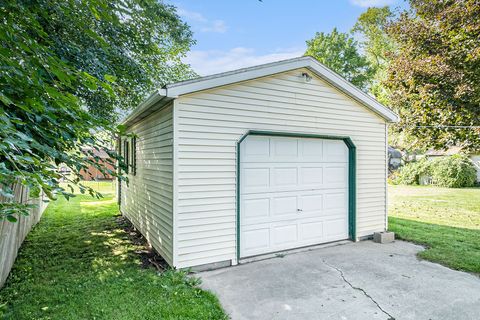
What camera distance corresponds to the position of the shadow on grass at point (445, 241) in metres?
4.90

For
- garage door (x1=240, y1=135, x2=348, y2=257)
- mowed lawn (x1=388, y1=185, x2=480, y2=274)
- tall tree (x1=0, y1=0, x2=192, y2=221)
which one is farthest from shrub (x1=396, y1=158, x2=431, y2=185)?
tall tree (x1=0, y1=0, x2=192, y2=221)

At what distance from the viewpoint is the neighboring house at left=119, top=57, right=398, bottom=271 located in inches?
177

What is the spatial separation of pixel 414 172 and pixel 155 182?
19592mm

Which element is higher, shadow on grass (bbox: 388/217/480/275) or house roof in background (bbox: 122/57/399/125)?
house roof in background (bbox: 122/57/399/125)

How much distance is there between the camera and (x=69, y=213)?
386 inches

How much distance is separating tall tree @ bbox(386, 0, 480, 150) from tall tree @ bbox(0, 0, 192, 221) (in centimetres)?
783

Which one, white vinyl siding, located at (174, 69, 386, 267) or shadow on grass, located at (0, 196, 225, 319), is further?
white vinyl siding, located at (174, 69, 386, 267)

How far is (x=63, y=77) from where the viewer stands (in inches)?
85.6

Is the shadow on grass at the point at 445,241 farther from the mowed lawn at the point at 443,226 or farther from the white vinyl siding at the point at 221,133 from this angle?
the white vinyl siding at the point at 221,133

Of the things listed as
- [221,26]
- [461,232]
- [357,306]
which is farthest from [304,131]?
[221,26]

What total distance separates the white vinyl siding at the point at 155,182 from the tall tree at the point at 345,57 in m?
24.0

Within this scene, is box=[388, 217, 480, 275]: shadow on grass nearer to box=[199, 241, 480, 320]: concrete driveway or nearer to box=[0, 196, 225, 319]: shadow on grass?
box=[199, 241, 480, 320]: concrete driveway

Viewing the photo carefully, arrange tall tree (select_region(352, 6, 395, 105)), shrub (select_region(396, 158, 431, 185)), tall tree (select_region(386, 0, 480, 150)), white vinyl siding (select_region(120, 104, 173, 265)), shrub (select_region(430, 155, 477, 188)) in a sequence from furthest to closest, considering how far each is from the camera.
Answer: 1. tall tree (select_region(352, 6, 395, 105))
2. shrub (select_region(396, 158, 431, 185))
3. shrub (select_region(430, 155, 477, 188))
4. tall tree (select_region(386, 0, 480, 150))
5. white vinyl siding (select_region(120, 104, 173, 265))

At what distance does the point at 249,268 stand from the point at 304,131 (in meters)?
2.76
